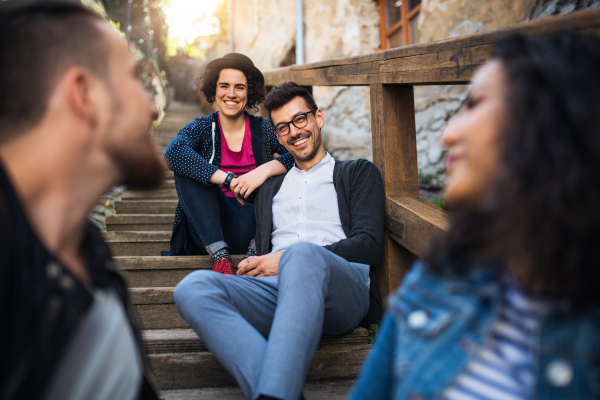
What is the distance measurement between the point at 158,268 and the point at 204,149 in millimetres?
721

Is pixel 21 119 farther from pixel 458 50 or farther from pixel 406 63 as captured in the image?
pixel 406 63

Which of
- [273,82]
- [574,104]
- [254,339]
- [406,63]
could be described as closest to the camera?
[574,104]

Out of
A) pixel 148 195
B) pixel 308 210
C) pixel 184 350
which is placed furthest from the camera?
pixel 148 195

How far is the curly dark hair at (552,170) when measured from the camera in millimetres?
633

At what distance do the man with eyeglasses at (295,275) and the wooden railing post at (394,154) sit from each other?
0.07 m

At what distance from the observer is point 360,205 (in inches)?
79.4

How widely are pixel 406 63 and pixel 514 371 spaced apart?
1341 millimetres

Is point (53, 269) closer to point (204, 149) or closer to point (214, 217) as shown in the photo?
point (214, 217)

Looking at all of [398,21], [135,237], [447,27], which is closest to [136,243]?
[135,237]

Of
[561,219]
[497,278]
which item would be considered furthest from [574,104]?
[497,278]

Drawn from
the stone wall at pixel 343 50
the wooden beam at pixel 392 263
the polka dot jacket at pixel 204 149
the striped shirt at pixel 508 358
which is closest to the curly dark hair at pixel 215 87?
the polka dot jacket at pixel 204 149

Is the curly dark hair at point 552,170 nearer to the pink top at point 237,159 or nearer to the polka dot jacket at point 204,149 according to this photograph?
the polka dot jacket at point 204,149

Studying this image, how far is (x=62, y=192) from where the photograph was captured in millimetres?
774

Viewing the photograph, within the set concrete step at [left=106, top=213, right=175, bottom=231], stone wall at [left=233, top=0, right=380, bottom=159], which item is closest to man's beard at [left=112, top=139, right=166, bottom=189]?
concrete step at [left=106, top=213, right=175, bottom=231]
